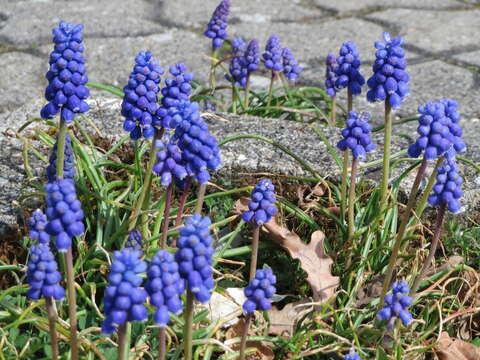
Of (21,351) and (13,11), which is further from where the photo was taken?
(13,11)

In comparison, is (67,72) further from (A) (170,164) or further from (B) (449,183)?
(B) (449,183)

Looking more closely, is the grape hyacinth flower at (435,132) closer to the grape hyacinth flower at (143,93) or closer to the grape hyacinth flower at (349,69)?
the grape hyacinth flower at (349,69)

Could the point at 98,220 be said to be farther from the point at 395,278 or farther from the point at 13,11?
the point at 13,11

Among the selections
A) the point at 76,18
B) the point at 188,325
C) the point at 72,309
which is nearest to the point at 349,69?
the point at 188,325

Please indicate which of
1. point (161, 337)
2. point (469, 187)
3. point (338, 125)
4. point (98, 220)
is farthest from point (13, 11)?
point (161, 337)

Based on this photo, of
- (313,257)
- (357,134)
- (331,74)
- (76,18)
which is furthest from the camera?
(76,18)

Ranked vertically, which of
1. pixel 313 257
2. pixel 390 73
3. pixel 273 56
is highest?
pixel 390 73
